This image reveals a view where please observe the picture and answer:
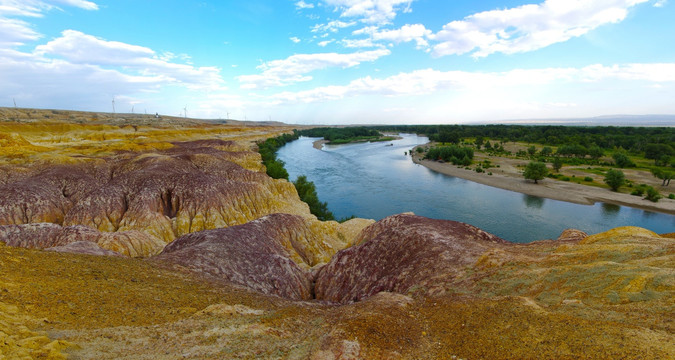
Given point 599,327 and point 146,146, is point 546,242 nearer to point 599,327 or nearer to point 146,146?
point 599,327

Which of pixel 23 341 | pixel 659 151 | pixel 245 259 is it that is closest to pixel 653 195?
pixel 659 151

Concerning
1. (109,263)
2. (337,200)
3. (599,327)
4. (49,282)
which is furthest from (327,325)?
(337,200)

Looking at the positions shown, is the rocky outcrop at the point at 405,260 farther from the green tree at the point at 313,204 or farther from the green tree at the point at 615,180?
the green tree at the point at 615,180

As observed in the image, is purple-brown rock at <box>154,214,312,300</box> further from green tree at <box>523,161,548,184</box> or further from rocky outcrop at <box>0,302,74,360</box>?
green tree at <box>523,161,548,184</box>

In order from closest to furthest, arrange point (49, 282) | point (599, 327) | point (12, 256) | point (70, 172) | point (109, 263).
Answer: point (599, 327) → point (49, 282) → point (12, 256) → point (109, 263) → point (70, 172)

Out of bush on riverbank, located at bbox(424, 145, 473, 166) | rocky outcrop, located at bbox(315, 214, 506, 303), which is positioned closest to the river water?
bush on riverbank, located at bbox(424, 145, 473, 166)

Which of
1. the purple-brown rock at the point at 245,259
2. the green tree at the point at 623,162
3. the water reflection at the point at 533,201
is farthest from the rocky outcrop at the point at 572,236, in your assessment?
the green tree at the point at 623,162
